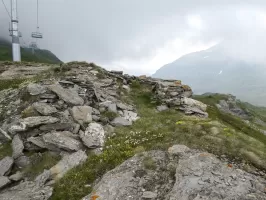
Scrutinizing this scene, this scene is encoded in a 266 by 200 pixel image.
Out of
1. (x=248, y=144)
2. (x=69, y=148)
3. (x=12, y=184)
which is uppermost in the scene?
(x=248, y=144)

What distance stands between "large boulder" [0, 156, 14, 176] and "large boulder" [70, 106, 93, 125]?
6562 mm

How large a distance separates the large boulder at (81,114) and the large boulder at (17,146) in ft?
16.6

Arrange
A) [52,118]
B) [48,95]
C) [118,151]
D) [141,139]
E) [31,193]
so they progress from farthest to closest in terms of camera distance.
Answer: [48,95], [52,118], [141,139], [118,151], [31,193]

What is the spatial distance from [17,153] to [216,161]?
558 inches

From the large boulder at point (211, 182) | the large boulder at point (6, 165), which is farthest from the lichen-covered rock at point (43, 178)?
the large boulder at point (211, 182)

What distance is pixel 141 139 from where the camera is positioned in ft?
65.8

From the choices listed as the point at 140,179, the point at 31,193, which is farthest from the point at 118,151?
the point at 31,193

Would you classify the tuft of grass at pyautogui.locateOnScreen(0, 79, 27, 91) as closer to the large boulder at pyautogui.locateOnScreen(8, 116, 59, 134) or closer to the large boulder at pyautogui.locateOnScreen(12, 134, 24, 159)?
the large boulder at pyautogui.locateOnScreen(8, 116, 59, 134)

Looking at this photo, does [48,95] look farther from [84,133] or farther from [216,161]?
[216,161]

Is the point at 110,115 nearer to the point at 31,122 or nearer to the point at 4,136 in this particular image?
the point at 31,122

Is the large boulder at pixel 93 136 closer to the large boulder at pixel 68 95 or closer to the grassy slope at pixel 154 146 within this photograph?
the grassy slope at pixel 154 146

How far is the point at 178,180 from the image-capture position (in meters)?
13.4

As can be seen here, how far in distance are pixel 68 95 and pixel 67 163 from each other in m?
11.4

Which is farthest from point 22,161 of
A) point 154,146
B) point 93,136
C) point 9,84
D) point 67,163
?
point 9,84
